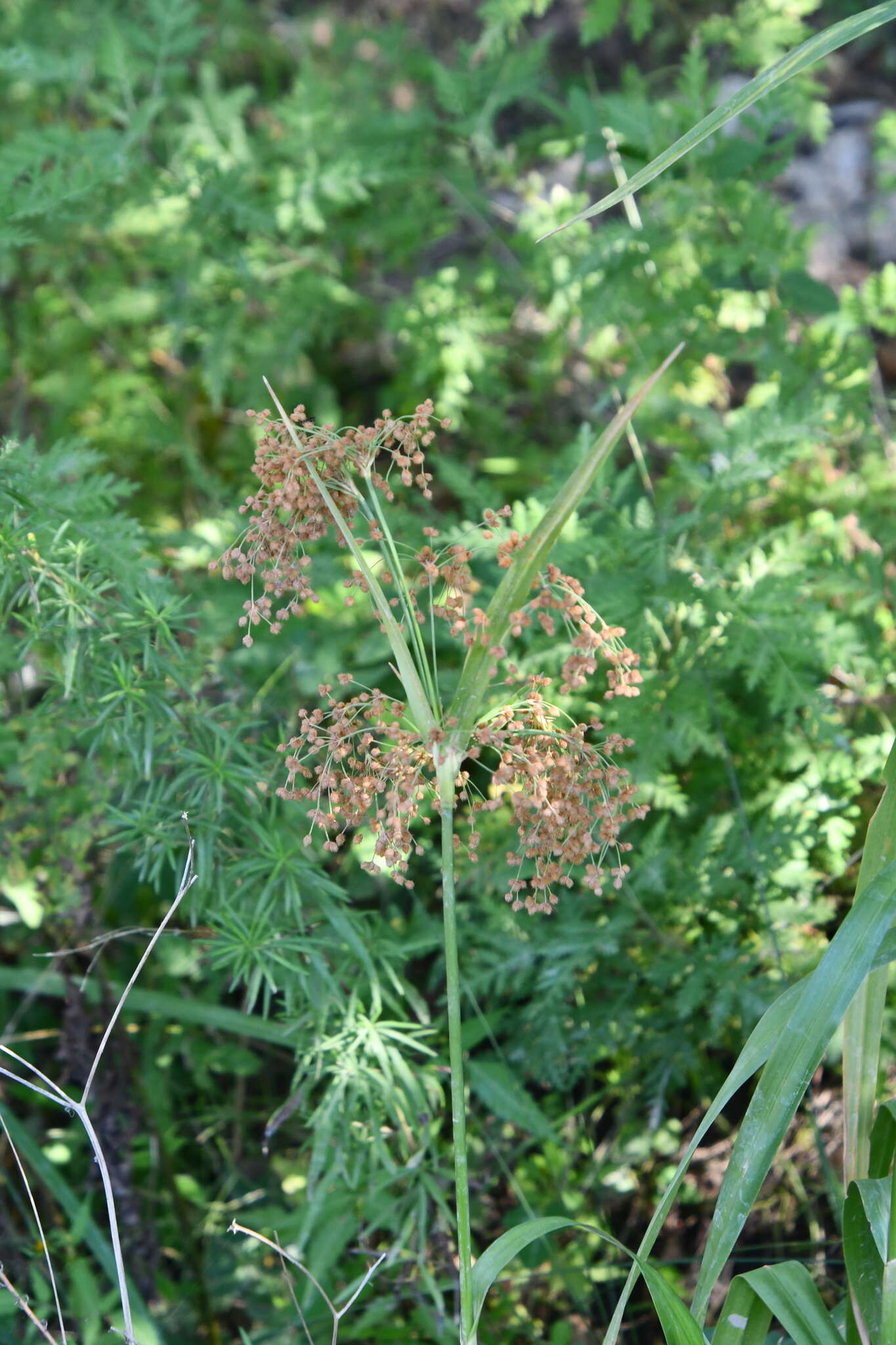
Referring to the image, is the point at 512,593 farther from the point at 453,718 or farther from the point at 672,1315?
the point at 672,1315

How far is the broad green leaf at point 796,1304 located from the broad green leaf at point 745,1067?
5.4 inches

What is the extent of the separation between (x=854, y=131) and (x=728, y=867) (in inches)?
116

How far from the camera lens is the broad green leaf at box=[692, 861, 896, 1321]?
1152mm

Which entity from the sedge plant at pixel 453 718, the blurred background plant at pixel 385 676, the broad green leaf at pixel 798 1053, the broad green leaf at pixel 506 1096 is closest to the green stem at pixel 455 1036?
the sedge plant at pixel 453 718

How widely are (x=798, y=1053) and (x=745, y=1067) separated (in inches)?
2.6

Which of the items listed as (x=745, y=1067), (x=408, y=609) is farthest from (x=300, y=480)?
(x=745, y=1067)

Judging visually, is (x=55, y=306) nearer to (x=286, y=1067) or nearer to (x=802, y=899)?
(x=286, y=1067)

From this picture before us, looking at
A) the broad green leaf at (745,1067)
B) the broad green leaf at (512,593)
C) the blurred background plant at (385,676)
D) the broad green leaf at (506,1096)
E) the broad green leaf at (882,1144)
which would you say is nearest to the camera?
the broad green leaf at (512,593)

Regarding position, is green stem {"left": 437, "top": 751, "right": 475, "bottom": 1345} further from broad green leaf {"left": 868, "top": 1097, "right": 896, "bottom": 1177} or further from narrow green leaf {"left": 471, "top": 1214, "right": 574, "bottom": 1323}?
broad green leaf {"left": 868, "top": 1097, "right": 896, "bottom": 1177}

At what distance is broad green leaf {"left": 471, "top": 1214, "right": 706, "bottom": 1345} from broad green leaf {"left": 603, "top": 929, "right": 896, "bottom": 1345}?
3 cm

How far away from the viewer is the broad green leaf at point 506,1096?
184 centimetres

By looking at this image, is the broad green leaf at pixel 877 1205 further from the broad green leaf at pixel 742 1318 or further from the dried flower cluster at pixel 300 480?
the dried flower cluster at pixel 300 480

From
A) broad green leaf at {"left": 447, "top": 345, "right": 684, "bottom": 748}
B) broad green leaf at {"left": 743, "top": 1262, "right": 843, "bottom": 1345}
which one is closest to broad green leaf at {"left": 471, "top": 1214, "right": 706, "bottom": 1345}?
broad green leaf at {"left": 743, "top": 1262, "right": 843, "bottom": 1345}

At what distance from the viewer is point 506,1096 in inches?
72.9
